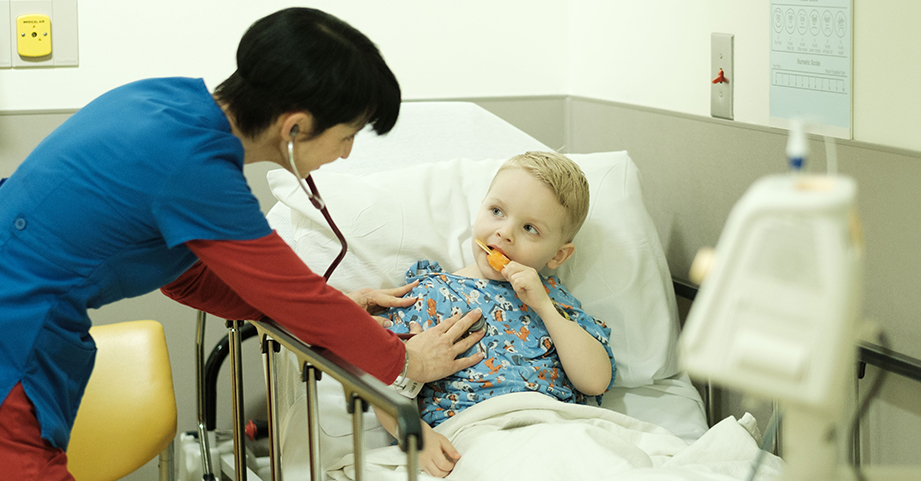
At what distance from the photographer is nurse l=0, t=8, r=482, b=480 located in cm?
105

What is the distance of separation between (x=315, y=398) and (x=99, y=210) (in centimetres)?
41

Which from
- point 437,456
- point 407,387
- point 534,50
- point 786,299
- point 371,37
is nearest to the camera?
point 786,299

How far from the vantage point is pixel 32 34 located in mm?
2064

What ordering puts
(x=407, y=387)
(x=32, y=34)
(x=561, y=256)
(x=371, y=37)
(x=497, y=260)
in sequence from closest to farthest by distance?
(x=407, y=387)
(x=497, y=260)
(x=561, y=256)
(x=32, y=34)
(x=371, y=37)

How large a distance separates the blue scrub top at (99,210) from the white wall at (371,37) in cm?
112

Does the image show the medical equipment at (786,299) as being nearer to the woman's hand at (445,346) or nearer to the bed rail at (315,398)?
the bed rail at (315,398)

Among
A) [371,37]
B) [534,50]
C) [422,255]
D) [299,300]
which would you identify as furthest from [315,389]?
[534,50]

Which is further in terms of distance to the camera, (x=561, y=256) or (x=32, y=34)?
(x=32, y=34)

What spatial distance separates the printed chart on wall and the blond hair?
0.44 metres

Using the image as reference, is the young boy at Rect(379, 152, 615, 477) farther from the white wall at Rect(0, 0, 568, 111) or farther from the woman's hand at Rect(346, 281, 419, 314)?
the white wall at Rect(0, 0, 568, 111)

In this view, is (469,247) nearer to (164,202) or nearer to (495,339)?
(495,339)

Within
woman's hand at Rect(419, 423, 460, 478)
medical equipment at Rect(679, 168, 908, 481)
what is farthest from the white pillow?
medical equipment at Rect(679, 168, 908, 481)

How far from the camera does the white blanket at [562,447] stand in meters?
1.26

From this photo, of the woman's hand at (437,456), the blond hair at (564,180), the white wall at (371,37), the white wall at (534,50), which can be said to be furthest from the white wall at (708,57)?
the woman's hand at (437,456)
